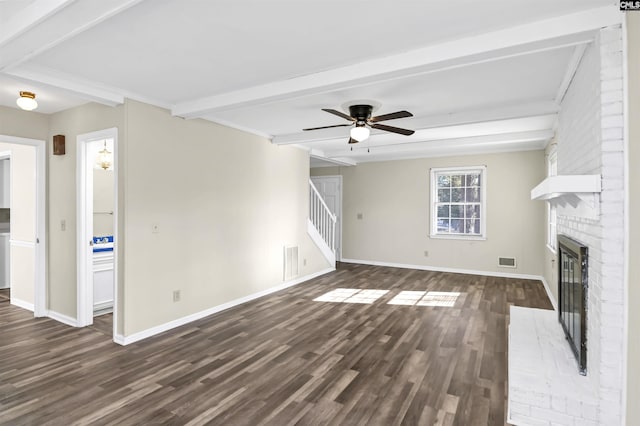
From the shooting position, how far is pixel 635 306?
179cm

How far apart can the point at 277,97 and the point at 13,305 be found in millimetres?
4691

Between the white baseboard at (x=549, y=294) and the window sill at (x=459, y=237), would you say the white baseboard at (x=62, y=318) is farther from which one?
the window sill at (x=459, y=237)

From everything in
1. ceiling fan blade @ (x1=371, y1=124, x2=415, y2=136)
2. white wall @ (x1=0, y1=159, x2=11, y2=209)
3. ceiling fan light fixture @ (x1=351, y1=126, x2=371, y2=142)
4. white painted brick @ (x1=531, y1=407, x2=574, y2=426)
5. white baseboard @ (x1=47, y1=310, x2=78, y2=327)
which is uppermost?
ceiling fan blade @ (x1=371, y1=124, x2=415, y2=136)

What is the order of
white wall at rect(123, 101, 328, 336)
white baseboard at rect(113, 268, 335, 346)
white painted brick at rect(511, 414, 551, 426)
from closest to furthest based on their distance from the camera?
1. white painted brick at rect(511, 414, 551, 426)
2. white baseboard at rect(113, 268, 335, 346)
3. white wall at rect(123, 101, 328, 336)

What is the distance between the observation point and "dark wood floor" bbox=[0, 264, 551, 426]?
2387mm

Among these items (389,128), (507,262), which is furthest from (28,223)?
(507,262)

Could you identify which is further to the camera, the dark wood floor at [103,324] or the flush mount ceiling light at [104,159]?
the flush mount ceiling light at [104,159]

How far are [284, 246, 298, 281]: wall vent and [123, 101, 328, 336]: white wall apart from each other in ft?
0.39

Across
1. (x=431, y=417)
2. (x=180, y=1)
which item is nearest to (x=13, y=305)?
(x=180, y=1)

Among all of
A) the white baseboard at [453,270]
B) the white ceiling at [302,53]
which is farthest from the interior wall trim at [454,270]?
the white ceiling at [302,53]

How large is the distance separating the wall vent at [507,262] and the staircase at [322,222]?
3.27 metres

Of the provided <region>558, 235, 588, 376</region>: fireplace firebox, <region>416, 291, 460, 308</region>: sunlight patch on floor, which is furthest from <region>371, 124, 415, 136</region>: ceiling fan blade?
<region>416, 291, 460, 308</region>: sunlight patch on floor

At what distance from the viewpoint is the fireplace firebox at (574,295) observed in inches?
91.6

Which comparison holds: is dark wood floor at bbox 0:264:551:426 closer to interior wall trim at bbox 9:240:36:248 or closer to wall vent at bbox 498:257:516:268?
interior wall trim at bbox 9:240:36:248
